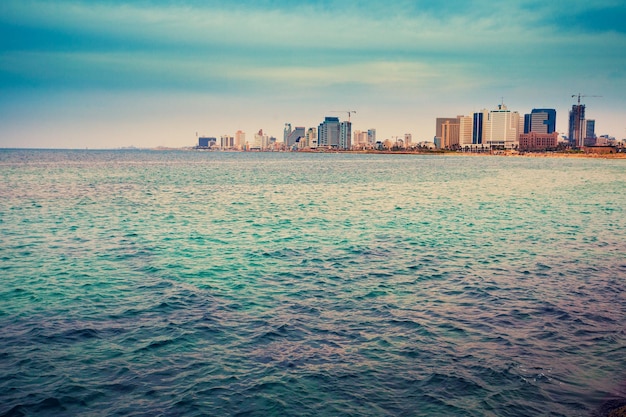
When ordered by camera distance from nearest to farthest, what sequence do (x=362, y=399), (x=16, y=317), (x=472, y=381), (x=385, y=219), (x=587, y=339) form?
(x=362, y=399)
(x=472, y=381)
(x=587, y=339)
(x=16, y=317)
(x=385, y=219)

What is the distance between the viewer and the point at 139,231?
41.1 meters

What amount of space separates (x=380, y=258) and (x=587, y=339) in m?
14.3

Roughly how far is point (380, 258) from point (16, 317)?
18636 mm

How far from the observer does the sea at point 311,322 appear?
1323 centimetres

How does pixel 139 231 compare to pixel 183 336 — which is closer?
pixel 183 336

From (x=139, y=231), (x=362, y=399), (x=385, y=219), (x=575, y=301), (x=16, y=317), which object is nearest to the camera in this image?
(x=362, y=399)

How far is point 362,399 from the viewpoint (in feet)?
43.1

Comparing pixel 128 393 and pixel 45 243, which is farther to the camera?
pixel 45 243

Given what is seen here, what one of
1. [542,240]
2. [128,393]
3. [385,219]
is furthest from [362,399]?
[385,219]

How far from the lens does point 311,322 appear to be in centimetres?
1870

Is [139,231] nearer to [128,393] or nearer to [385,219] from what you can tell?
[385,219]

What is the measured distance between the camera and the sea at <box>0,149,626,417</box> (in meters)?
13.2

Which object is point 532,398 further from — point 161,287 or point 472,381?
point 161,287

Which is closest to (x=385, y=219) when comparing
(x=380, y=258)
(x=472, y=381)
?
(x=380, y=258)
